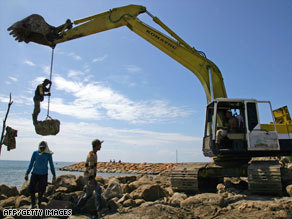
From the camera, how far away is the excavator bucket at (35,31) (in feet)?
25.7

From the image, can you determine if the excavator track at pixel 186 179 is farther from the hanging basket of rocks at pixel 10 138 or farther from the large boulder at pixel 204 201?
the hanging basket of rocks at pixel 10 138

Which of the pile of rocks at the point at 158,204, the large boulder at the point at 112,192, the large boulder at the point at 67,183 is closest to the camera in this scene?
the pile of rocks at the point at 158,204

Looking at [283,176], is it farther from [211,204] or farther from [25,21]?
[25,21]

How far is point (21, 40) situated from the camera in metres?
7.92

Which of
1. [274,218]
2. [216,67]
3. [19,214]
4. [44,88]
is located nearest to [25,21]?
[44,88]

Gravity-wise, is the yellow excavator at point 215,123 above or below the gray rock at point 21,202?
above

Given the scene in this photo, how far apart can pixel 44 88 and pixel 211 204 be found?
220 inches

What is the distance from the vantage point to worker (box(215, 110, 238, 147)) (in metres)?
7.71

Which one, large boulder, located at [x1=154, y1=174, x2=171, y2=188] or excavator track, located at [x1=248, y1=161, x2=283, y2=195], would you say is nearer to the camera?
excavator track, located at [x1=248, y1=161, x2=283, y2=195]

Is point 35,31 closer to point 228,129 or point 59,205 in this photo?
point 59,205

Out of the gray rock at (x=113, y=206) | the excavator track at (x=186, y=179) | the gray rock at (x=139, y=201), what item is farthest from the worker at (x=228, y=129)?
the gray rock at (x=113, y=206)

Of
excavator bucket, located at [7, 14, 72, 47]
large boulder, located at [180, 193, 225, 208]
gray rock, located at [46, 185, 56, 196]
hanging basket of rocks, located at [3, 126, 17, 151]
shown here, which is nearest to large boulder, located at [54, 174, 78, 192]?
gray rock, located at [46, 185, 56, 196]

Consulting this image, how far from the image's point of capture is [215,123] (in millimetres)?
7965

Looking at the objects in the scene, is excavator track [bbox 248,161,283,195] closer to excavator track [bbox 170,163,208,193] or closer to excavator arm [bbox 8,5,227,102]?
excavator track [bbox 170,163,208,193]
